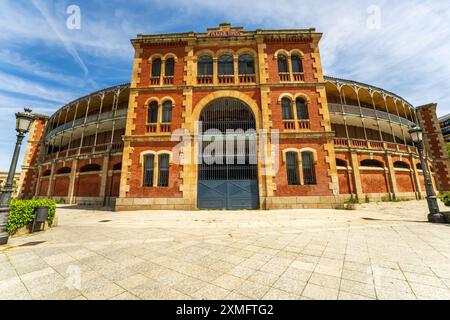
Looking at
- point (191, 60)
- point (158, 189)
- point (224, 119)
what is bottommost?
point (158, 189)

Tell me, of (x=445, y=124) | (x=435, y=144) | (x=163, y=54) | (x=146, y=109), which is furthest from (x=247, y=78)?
(x=445, y=124)

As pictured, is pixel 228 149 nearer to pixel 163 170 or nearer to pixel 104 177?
pixel 163 170

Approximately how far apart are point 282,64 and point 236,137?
22.4 feet

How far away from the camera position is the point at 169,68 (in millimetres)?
13617

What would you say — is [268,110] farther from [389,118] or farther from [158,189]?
[389,118]

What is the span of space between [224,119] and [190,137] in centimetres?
295

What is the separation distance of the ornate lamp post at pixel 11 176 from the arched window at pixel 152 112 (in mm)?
6932

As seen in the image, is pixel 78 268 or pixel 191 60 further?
pixel 191 60

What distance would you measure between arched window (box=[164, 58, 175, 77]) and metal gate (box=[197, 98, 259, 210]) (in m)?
4.02

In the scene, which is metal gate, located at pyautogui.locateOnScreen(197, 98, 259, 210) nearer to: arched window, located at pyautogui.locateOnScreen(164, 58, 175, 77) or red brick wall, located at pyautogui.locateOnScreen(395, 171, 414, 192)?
arched window, located at pyautogui.locateOnScreen(164, 58, 175, 77)

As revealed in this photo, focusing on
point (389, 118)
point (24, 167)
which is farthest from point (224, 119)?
point (24, 167)

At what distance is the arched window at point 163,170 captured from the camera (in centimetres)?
1162

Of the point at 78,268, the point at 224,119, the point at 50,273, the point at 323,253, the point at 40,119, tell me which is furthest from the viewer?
the point at 40,119
